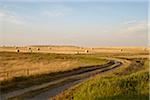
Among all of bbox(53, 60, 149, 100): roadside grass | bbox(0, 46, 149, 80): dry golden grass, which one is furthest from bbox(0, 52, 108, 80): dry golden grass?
bbox(53, 60, 149, 100): roadside grass

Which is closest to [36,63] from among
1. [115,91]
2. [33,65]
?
[33,65]

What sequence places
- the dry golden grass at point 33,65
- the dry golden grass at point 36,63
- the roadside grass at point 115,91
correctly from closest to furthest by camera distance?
the roadside grass at point 115,91
the dry golden grass at point 33,65
the dry golden grass at point 36,63

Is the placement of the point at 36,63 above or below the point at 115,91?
below

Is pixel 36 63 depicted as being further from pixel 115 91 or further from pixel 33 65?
pixel 115 91

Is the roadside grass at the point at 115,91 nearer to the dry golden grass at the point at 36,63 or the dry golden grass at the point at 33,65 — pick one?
the dry golden grass at the point at 33,65

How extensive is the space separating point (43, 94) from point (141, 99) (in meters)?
6.57

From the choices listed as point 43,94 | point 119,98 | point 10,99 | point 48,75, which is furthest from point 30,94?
point 48,75

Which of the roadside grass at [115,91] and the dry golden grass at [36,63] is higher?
the roadside grass at [115,91]

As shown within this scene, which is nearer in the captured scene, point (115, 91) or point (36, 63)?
point (115, 91)

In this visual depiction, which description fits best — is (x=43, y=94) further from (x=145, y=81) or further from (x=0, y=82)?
(x=145, y=81)

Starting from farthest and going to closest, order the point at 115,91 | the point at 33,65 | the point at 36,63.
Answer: the point at 36,63 → the point at 33,65 → the point at 115,91

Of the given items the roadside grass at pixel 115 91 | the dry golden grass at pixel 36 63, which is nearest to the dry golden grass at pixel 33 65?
the dry golden grass at pixel 36 63

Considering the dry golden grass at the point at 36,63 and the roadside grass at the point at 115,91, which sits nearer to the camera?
the roadside grass at the point at 115,91

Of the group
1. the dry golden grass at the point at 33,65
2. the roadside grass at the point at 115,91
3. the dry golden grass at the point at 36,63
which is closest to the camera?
the roadside grass at the point at 115,91
